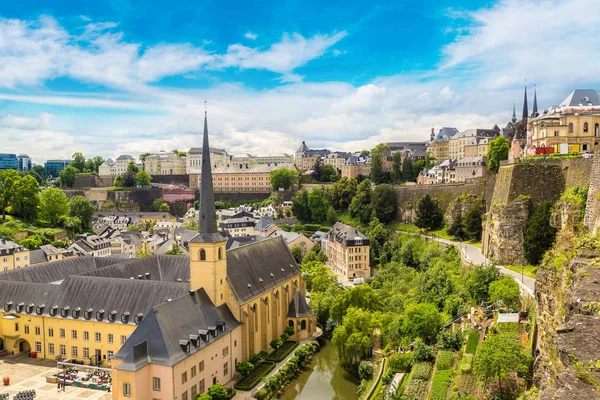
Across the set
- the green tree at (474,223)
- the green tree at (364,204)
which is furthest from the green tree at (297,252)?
the green tree at (474,223)

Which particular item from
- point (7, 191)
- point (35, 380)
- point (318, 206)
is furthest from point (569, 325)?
point (7, 191)

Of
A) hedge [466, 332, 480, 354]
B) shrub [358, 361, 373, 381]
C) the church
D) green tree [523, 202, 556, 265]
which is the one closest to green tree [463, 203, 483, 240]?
green tree [523, 202, 556, 265]

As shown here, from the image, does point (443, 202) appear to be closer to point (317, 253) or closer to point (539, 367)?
point (317, 253)

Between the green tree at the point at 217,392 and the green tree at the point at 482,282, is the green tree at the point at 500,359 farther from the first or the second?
the green tree at the point at 217,392

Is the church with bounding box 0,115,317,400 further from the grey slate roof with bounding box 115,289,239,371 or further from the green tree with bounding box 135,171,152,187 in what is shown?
the green tree with bounding box 135,171,152,187

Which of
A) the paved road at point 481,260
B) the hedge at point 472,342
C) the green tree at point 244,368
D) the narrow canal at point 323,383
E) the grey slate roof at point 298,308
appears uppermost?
the paved road at point 481,260
